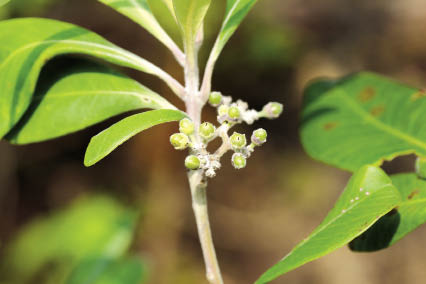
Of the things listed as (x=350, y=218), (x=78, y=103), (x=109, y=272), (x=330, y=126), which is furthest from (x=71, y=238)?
(x=350, y=218)

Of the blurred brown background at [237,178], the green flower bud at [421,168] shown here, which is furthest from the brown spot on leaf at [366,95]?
the blurred brown background at [237,178]

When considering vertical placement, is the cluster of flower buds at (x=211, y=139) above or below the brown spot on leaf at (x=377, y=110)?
below

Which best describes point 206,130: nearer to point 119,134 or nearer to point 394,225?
point 119,134

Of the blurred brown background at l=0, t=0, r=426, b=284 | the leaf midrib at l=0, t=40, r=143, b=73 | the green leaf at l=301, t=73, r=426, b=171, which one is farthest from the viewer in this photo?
the blurred brown background at l=0, t=0, r=426, b=284

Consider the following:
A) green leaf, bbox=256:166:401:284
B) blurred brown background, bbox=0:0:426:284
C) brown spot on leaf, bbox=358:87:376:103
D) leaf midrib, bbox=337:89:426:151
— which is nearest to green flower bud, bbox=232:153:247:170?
green leaf, bbox=256:166:401:284

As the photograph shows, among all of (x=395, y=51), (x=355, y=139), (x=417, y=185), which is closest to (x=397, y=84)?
(x=355, y=139)

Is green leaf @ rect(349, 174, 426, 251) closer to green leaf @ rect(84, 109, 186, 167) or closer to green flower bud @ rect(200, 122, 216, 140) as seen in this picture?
green flower bud @ rect(200, 122, 216, 140)

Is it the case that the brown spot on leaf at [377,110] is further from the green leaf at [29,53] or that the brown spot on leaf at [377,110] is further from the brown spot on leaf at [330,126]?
the green leaf at [29,53]
